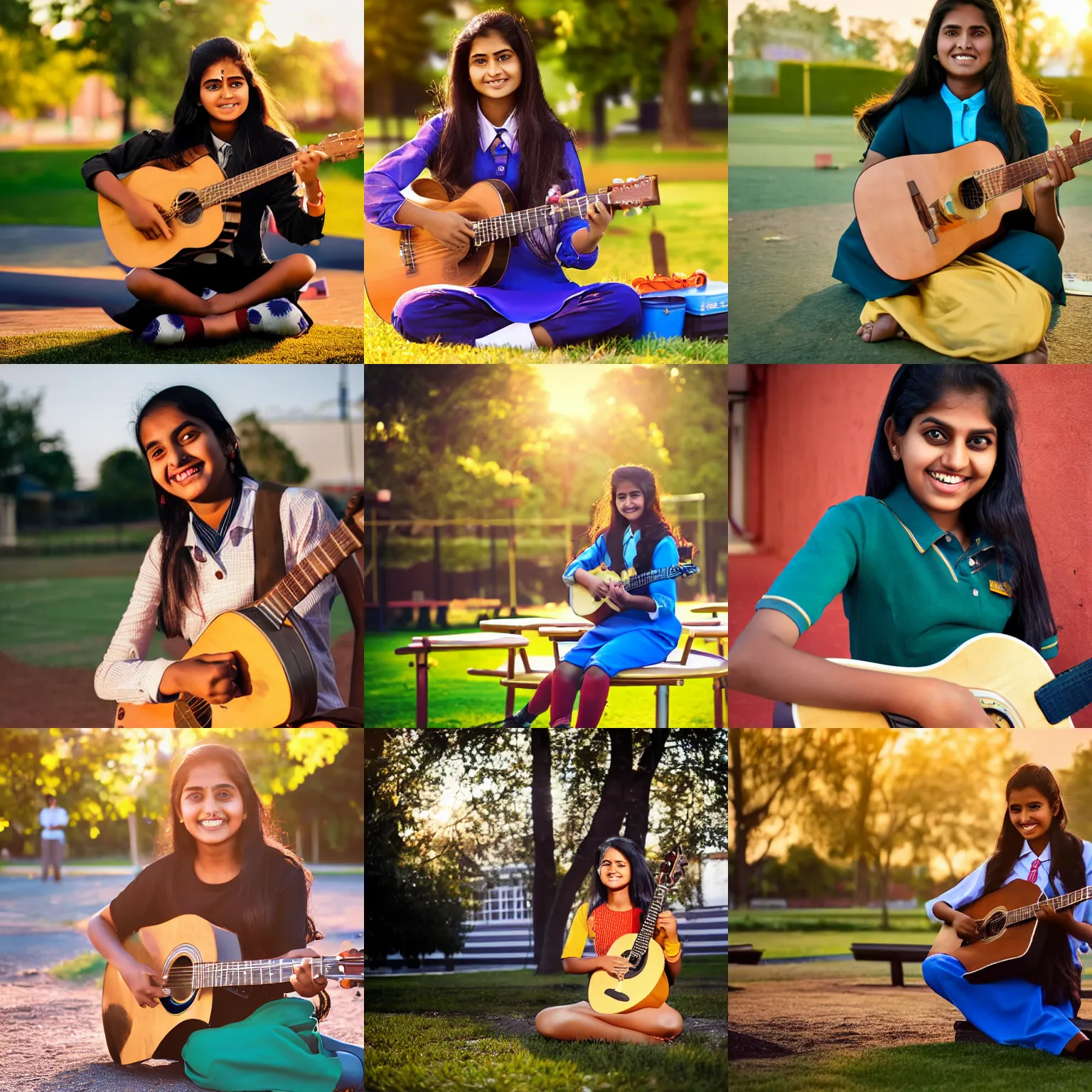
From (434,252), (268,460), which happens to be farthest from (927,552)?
(268,460)

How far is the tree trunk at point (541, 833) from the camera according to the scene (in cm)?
552

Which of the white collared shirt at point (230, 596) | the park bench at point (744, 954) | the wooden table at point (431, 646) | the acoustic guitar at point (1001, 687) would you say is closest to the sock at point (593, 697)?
the wooden table at point (431, 646)

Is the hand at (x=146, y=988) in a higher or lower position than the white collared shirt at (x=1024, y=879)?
lower

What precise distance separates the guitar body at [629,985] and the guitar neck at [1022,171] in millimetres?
3128

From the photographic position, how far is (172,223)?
5492 millimetres

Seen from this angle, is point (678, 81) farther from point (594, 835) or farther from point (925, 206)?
point (594, 835)

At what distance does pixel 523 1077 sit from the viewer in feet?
17.4

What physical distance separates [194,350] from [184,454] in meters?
0.42

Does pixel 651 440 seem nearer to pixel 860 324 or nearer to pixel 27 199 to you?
pixel 860 324

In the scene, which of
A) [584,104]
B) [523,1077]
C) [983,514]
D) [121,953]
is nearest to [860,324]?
[983,514]

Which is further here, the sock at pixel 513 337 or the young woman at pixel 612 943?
the sock at pixel 513 337

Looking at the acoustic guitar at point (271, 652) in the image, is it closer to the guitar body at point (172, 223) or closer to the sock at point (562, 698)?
the sock at point (562, 698)

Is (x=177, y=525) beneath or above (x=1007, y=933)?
above

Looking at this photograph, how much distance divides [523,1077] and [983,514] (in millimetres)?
2732
